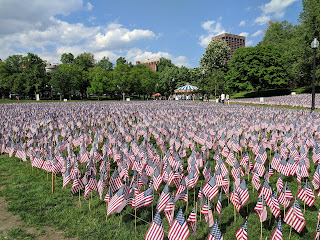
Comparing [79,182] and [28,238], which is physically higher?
[79,182]

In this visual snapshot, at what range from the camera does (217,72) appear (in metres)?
63.4

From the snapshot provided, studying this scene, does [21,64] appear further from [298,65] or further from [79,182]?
[79,182]

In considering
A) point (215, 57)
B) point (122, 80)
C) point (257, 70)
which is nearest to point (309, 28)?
point (257, 70)

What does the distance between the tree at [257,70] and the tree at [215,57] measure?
13418 mm

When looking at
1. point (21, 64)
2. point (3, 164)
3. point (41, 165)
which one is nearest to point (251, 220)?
point (41, 165)

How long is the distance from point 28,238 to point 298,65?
189 feet

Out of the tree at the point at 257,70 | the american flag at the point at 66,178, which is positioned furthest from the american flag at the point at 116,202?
the tree at the point at 257,70

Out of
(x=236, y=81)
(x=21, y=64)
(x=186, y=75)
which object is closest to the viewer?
(x=236, y=81)

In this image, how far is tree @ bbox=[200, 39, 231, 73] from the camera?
70562mm

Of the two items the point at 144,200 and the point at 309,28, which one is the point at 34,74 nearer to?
the point at 309,28

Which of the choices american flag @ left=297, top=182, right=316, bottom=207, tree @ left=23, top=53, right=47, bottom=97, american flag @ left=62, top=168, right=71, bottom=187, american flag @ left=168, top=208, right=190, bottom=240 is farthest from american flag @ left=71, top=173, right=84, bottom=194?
tree @ left=23, top=53, right=47, bottom=97

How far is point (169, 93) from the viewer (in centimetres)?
8862

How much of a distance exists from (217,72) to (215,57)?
911 cm

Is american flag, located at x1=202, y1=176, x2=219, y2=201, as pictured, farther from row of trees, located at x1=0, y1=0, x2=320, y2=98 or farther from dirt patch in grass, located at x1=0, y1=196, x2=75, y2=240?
row of trees, located at x1=0, y1=0, x2=320, y2=98
